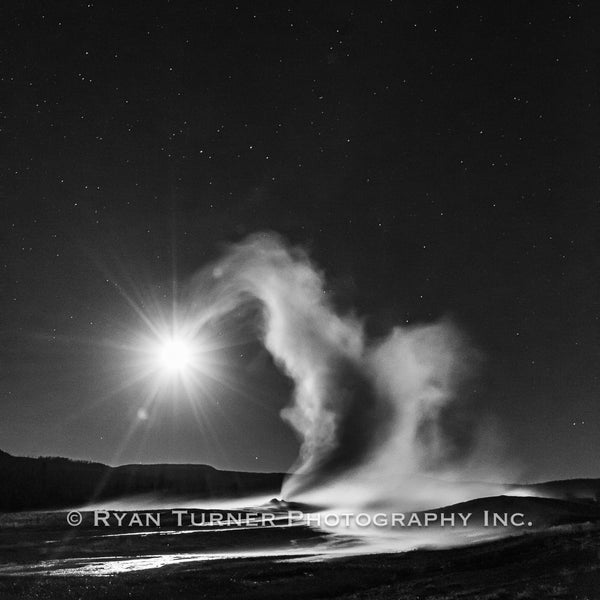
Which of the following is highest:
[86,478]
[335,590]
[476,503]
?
[86,478]

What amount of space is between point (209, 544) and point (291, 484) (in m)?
59.4

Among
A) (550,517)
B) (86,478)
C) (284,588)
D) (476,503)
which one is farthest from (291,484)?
(284,588)

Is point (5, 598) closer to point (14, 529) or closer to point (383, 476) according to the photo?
point (14, 529)

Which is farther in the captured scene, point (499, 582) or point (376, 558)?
point (376, 558)

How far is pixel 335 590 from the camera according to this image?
69.9ft

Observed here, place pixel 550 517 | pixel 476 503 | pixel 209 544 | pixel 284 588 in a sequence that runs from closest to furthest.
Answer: pixel 284 588, pixel 209 544, pixel 550 517, pixel 476 503

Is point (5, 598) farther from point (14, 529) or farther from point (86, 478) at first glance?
point (86, 478)

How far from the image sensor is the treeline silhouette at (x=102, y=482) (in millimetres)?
94875

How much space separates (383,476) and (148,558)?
4991 centimetres

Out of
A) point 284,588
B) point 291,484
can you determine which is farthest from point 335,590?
point 291,484

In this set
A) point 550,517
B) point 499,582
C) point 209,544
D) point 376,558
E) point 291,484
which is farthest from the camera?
point 291,484

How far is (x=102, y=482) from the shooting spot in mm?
103875

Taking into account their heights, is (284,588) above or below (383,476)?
below

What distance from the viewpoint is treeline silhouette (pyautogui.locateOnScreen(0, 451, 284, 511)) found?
9488 centimetres
